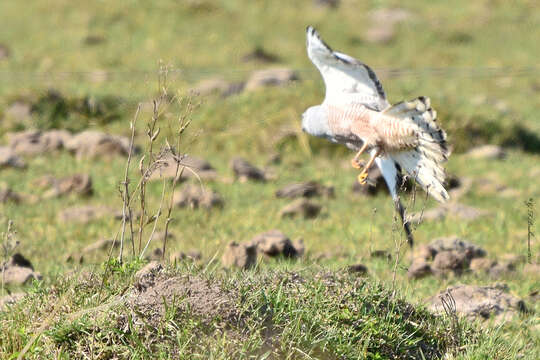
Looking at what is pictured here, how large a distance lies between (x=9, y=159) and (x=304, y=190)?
2872mm

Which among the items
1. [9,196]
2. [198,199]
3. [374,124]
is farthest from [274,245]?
[9,196]

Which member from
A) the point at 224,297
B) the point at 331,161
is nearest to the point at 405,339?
the point at 224,297

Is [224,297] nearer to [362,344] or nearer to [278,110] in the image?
[362,344]

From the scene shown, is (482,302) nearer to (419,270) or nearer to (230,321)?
(419,270)

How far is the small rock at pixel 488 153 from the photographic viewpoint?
10.0 m

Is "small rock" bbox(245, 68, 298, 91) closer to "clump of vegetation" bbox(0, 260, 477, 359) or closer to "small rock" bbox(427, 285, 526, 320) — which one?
"small rock" bbox(427, 285, 526, 320)

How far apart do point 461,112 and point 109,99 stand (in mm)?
4252

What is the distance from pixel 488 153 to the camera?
10031mm

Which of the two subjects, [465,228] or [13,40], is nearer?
[465,228]

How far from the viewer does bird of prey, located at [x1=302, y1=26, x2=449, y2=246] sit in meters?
4.40

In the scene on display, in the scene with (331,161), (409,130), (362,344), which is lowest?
(331,161)

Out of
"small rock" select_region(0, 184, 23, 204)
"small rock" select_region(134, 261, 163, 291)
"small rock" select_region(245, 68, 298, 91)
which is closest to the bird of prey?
"small rock" select_region(134, 261, 163, 291)

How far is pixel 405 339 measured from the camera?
12.3 feet

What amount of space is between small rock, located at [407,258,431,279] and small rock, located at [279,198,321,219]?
1815mm
